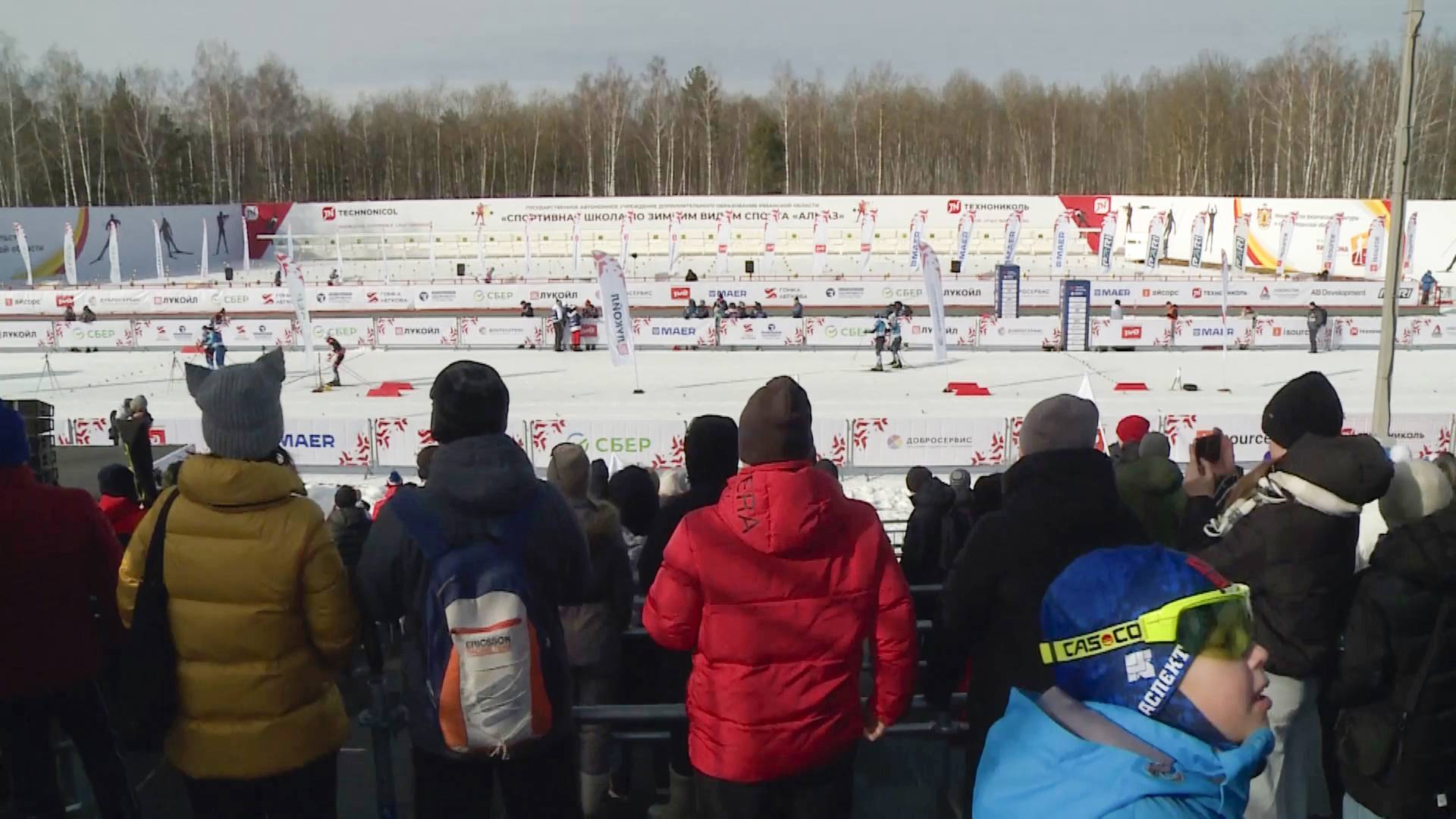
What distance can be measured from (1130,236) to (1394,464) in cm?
5561

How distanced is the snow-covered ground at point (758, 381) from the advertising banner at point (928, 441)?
1.07 ft

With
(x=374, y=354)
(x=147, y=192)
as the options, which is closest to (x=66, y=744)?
(x=374, y=354)

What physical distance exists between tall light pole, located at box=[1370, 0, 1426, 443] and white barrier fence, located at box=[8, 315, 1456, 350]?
1614 centimetres

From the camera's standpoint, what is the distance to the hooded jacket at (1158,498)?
4.30 meters

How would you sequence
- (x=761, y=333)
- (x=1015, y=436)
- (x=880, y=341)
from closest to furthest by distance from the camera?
(x=1015, y=436)
(x=880, y=341)
(x=761, y=333)

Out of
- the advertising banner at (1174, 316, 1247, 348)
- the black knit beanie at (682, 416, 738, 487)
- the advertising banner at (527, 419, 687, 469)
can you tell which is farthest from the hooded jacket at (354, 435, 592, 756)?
the advertising banner at (1174, 316, 1247, 348)

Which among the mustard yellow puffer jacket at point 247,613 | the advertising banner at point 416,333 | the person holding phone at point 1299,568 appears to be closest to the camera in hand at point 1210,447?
the person holding phone at point 1299,568

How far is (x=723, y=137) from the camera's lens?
265 ft

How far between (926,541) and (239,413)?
381cm

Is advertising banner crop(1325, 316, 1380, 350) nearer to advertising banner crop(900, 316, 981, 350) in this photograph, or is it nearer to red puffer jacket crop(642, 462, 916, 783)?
advertising banner crop(900, 316, 981, 350)

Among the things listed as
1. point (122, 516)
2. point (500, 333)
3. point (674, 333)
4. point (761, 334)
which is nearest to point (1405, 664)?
point (122, 516)

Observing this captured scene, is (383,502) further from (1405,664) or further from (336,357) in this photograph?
(336,357)

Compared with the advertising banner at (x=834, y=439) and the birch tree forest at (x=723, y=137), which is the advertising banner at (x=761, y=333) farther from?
the birch tree forest at (x=723, y=137)

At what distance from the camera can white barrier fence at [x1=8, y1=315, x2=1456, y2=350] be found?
87.3ft
